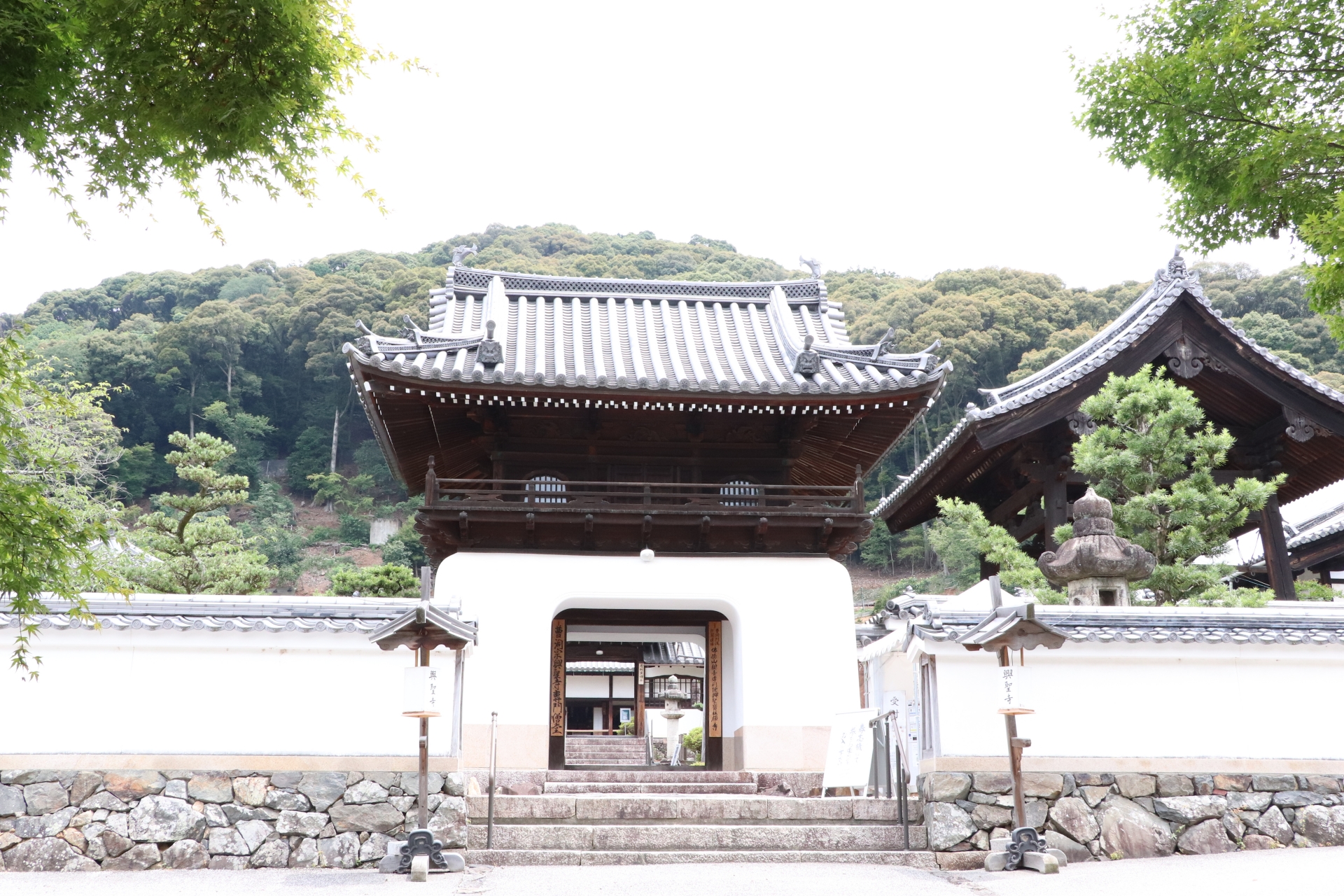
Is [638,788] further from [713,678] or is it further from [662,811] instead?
[713,678]

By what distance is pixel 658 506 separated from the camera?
1198 centimetres

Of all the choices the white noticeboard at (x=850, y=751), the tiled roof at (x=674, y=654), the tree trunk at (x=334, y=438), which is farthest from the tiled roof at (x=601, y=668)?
the tree trunk at (x=334, y=438)

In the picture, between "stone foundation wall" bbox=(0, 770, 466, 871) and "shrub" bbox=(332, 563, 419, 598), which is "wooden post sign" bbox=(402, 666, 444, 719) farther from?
"shrub" bbox=(332, 563, 419, 598)

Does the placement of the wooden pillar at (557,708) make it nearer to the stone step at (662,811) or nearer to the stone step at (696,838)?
the stone step at (662,811)

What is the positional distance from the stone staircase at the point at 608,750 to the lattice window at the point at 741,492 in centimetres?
1309

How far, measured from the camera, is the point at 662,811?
868 cm

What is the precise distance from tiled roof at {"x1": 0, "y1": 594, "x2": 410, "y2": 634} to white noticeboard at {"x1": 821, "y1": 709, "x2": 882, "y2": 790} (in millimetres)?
4318

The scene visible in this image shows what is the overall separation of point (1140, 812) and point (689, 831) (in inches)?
140

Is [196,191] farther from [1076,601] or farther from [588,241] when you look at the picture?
[588,241]

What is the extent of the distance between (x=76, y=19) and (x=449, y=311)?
9.93m

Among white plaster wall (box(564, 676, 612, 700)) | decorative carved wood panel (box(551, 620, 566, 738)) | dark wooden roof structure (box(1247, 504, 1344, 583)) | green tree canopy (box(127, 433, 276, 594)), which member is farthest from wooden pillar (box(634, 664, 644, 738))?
dark wooden roof structure (box(1247, 504, 1344, 583))

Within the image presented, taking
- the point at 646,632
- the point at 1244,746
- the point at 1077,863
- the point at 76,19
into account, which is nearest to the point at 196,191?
the point at 76,19

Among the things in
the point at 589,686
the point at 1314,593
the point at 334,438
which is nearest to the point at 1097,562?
the point at 1314,593

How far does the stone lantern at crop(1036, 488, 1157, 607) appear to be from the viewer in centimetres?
904
